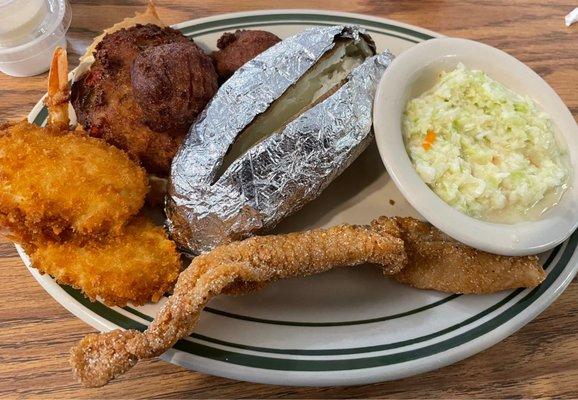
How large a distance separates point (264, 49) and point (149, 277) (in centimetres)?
74

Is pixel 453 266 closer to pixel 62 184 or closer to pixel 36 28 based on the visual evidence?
pixel 62 184

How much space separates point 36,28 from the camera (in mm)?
1864

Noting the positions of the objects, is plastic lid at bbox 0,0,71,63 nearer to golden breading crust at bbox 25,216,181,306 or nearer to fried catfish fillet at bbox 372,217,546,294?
golden breading crust at bbox 25,216,181,306

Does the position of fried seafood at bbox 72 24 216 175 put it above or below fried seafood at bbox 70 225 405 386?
above

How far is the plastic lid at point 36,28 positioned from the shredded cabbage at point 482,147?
50.2 inches

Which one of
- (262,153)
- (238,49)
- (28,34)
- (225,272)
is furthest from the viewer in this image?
(28,34)

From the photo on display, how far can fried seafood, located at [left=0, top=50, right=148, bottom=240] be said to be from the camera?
1278mm

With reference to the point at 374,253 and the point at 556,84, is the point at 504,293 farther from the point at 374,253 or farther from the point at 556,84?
the point at 556,84

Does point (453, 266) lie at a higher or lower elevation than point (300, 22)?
lower

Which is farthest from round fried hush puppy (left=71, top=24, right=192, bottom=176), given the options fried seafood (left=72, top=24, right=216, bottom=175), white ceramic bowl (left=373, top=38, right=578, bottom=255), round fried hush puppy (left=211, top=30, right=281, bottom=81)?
white ceramic bowl (left=373, top=38, right=578, bottom=255)

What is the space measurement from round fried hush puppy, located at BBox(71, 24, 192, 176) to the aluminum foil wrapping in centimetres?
11

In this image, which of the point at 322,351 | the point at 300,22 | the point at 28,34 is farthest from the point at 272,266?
the point at 28,34

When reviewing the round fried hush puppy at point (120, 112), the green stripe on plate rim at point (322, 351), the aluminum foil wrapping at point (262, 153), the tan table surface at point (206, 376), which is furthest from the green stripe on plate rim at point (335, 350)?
the round fried hush puppy at point (120, 112)

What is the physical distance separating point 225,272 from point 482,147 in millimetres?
723
